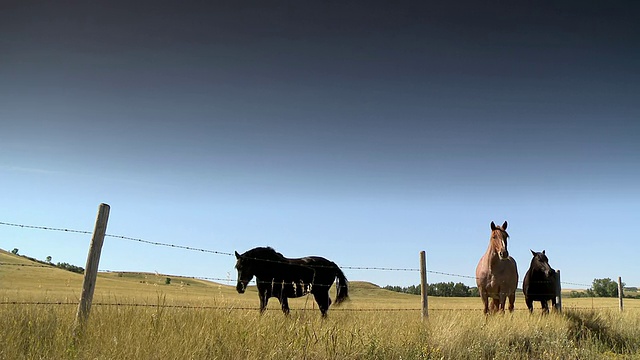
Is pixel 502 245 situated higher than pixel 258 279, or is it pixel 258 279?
pixel 502 245

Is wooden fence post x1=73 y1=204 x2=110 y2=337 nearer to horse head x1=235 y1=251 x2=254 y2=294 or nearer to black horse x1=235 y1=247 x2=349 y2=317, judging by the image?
black horse x1=235 y1=247 x2=349 y2=317

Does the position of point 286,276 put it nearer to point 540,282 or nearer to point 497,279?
point 497,279

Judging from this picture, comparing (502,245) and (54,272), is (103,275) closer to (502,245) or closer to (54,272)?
→ (54,272)

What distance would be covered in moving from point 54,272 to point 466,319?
47.0m

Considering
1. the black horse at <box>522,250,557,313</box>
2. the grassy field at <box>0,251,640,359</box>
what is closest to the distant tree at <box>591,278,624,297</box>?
the black horse at <box>522,250,557,313</box>

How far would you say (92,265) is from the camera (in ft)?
17.5

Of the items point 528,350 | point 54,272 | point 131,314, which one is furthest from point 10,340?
point 54,272

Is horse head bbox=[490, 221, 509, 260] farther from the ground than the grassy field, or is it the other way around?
horse head bbox=[490, 221, 509, 260]

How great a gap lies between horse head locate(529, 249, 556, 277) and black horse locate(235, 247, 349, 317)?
18.6 ft

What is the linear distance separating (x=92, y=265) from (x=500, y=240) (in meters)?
8.58

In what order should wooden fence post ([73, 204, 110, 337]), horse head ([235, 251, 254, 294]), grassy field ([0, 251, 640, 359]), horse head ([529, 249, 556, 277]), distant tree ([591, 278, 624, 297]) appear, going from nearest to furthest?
grassy field ([0, 251, 640, 359]), wooden fence post ([73, 204, 110, 337]), horse head ([235, 251, 254, 294]), horse head ([529, 249, 556, 277]), distant tree ([591, 278, 624, 297])

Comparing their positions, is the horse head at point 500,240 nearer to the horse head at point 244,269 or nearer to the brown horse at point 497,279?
the brown horse at point 497,279

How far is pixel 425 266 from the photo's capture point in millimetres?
9188

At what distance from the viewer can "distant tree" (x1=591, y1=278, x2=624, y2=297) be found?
5628cm
